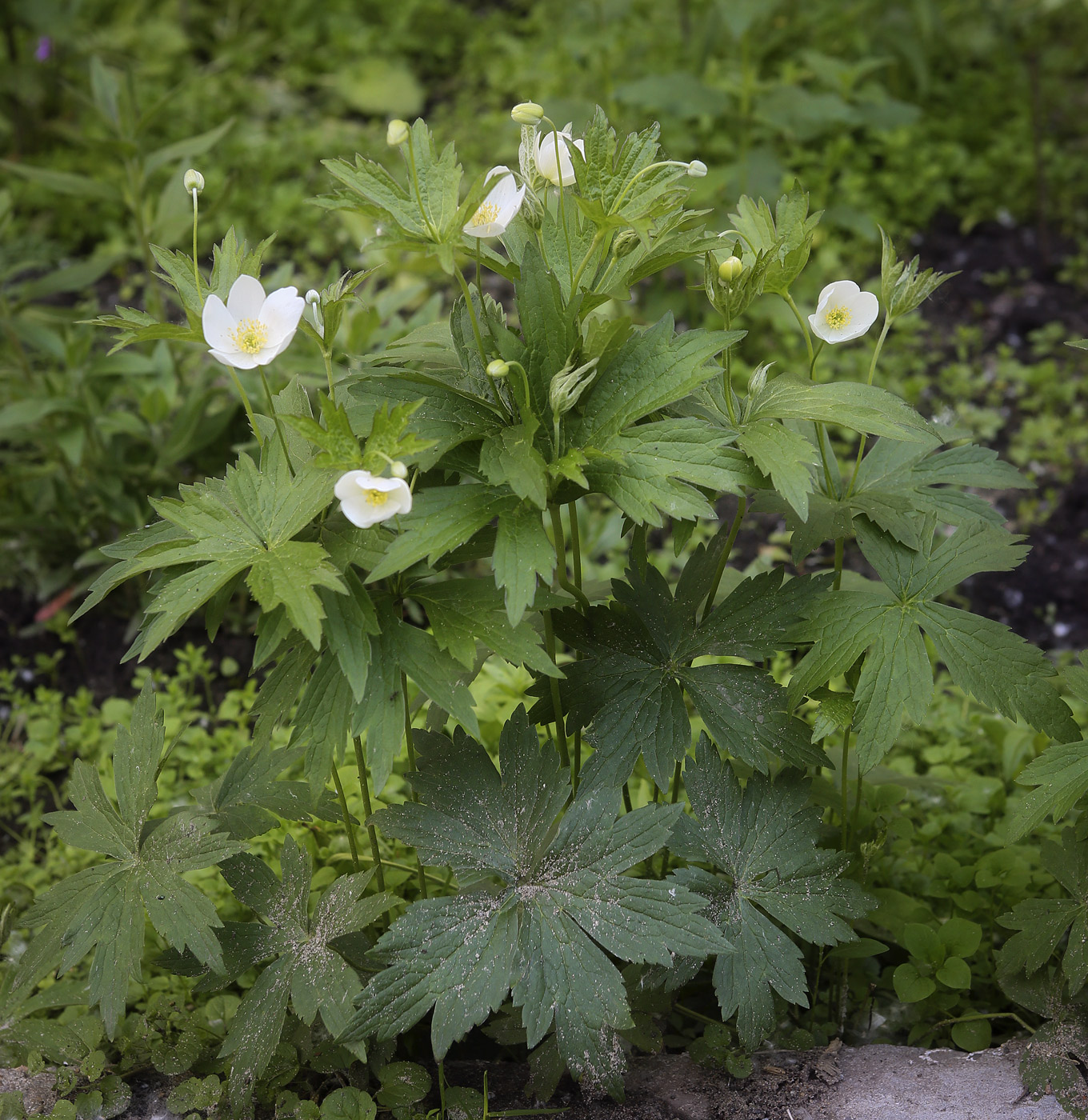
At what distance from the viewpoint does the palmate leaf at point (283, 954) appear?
1529 mm

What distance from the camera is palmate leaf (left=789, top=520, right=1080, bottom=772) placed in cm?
150

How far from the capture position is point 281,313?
1438 millimetres

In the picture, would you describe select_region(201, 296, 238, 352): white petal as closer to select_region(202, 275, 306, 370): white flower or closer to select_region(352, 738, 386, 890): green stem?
select_region(202, 275, 306, 370): white flower

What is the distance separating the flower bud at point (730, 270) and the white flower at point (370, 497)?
0.52 m

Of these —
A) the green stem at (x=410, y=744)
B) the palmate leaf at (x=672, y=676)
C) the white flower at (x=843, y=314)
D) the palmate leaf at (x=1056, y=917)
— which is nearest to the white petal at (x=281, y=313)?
the green stem at (x=410, y=744)

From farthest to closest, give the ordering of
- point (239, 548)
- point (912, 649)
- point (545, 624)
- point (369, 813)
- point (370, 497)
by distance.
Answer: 1. point (369, 813)
2. point (545, 624)
3. point (912, 649)
4. point (239, 548)
5. point (370, 497)

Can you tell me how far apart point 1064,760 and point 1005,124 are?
3.63 metres

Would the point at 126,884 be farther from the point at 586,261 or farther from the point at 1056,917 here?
the point at 1056,917

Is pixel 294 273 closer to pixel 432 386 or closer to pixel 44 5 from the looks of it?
pixel 44 5

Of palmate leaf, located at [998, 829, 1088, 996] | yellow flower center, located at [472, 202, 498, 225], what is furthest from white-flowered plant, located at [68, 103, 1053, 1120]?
palmate leaf, located at [998, 829, 1088, 996]

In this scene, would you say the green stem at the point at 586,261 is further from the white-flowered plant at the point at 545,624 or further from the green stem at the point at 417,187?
the green stem at the point at 417,187

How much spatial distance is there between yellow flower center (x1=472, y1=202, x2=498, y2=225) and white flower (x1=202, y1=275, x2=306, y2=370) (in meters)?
0.27

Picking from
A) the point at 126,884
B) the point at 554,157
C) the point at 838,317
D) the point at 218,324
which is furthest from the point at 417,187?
the point at 126,884

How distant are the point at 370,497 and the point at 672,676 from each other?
0.62 meters
